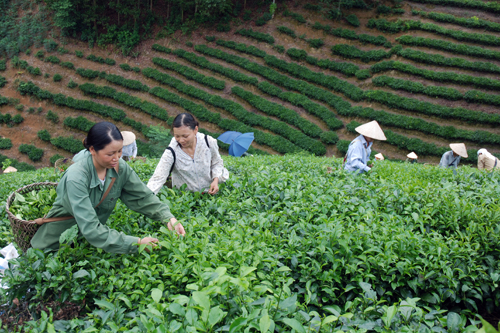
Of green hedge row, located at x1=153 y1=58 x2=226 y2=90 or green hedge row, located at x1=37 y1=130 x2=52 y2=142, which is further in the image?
green hedge row, located at x1=153 y1=58 x2=226 y2=90

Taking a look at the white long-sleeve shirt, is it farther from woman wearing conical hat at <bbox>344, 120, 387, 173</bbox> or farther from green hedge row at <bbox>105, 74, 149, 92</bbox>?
green hedge row at <bbox>105, 74, 149, 92</bbox>

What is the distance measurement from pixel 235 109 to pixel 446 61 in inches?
377

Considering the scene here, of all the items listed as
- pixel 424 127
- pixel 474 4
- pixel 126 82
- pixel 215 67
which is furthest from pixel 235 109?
pixel 474 4

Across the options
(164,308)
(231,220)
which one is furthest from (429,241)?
(164,308)

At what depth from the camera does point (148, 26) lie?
66.6 ft

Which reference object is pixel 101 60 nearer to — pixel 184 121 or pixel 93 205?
pixel 184 121

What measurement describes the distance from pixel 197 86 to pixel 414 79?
10.4m

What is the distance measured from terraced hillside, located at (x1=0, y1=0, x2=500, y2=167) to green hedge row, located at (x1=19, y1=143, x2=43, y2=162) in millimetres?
67

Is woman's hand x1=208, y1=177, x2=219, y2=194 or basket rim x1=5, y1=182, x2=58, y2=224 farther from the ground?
basket rim x1=5, y1=182, x2=58, y2=224

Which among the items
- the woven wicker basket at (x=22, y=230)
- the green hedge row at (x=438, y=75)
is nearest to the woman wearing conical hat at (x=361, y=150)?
the woven wicker basket at (x=22, y=230)

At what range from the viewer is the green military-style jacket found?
2025mm

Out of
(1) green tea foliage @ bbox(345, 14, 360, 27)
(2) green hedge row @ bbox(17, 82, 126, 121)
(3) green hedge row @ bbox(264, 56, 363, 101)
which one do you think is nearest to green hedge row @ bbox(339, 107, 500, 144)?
(3) green hedge row @ bbox(264, 56, 363, 101)

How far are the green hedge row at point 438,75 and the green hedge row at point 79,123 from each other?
46.7 ft

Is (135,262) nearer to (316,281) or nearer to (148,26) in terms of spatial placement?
(316,281)
